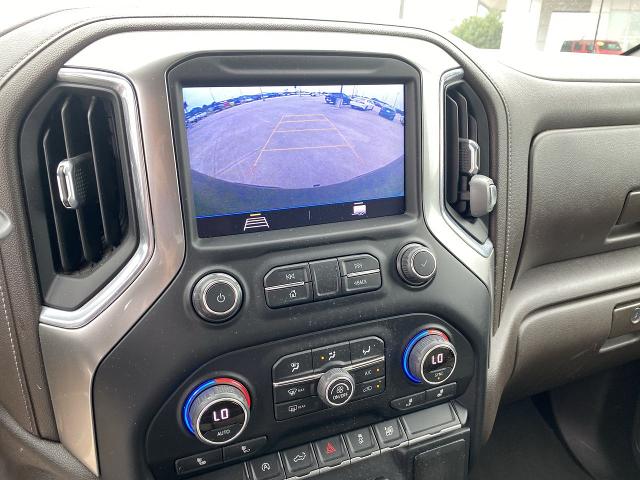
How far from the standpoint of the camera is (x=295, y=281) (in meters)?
0.89

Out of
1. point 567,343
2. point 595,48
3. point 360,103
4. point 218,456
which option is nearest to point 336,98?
point 360,103

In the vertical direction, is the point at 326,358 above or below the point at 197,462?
above

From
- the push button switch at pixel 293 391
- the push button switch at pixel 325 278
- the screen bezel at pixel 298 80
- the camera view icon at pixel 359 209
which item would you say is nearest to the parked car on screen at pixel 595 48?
the screen bezel at pixel 298 80

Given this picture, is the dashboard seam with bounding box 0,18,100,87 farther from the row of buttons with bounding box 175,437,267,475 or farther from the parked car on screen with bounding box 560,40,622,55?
the parked car on screen with bounding box 560,40,622,55

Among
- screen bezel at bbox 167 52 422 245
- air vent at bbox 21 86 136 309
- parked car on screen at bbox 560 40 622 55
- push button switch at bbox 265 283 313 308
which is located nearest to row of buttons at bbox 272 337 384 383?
push button switch at bbox 265 283 313 308

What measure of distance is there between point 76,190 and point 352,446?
660 mm

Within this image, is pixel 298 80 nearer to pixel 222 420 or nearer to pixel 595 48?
pixel 222 420

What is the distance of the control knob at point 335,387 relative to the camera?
3.02ft

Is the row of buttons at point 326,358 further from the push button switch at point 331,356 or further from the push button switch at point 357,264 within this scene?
the push button switch at point 357,264

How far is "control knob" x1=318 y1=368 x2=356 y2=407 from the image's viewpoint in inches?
36.2

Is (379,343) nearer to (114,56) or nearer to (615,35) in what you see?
(114,56)

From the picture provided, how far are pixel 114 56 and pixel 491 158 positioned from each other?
28.1 inches

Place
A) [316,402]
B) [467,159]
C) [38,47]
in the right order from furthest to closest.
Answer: [467,159]
[316,402]
[38,47]

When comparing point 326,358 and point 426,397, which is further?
point 426,397
